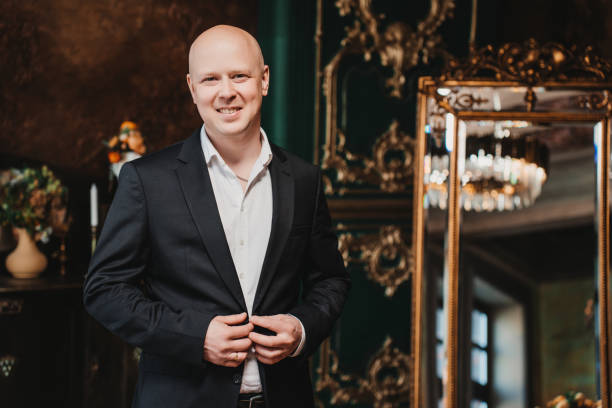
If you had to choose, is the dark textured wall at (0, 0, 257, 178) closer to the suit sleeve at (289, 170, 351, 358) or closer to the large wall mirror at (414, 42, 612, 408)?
the large wall mirror at (414, 42, 612, 408)

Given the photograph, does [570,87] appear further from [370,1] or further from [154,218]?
[154,218]

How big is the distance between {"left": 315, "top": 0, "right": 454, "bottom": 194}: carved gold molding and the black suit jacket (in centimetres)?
217

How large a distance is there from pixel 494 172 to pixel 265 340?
1910 mm

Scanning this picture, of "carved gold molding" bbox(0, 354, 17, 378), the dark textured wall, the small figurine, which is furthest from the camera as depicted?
the dark textured wall

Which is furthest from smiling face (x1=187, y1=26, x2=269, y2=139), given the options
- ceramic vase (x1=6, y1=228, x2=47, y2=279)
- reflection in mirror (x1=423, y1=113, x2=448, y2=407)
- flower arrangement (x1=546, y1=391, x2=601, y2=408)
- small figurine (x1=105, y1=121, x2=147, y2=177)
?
flower arrangement (x1=546, y1=391, x2=601, y2=408)

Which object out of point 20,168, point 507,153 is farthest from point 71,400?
point 507,153

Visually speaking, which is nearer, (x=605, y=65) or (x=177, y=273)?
(x=177, y=273)

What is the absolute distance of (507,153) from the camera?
3.06 m

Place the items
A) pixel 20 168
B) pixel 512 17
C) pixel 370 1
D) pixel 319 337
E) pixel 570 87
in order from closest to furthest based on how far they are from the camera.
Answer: pixel 319 337 → pixel 570 87 → pixel 20 168 → pixel 370 1 → pixel 512 17

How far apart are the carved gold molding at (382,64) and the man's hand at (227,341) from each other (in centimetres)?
232

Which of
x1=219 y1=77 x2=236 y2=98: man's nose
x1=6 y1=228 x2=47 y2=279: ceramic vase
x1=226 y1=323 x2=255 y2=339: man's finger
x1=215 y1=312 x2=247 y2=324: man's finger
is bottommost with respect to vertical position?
x1=6 y1=228 x2=47 y2=279: ceramic vase

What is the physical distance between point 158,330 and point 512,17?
130 inches

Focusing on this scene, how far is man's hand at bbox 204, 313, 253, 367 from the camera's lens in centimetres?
144

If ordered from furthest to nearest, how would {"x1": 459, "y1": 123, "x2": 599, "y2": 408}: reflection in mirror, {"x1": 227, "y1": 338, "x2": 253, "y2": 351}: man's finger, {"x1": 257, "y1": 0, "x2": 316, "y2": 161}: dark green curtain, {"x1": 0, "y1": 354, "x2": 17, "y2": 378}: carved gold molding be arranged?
1. {"x1": 257, "y1": 0, "x2": 316, "y2": 161}: dark green curtain
2. {"x1": 459, "y1": 123, "x2": 599, "y2": 408}: reflection in mirror
3. {"x1": 0, "y1": 354, "x2": 17, "y2": 378}: carved gold molding
4. {"x1": 227, "y1": 338, "x2": 253, "y2": 351}: man's finger
